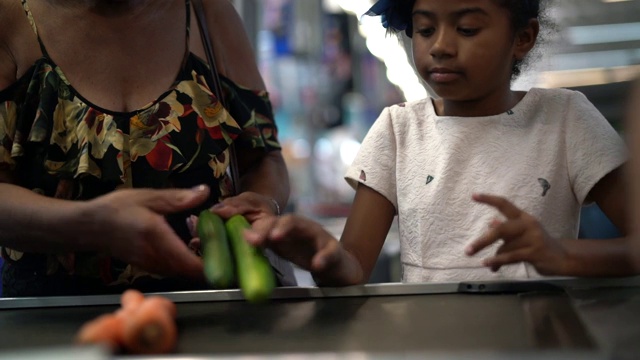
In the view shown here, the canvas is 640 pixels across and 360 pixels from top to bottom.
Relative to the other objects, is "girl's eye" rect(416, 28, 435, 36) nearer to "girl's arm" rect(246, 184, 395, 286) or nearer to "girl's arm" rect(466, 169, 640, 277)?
"girl's arm" rect(246, 184, 395, 286)

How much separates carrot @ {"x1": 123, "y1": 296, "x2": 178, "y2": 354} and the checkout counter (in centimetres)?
3

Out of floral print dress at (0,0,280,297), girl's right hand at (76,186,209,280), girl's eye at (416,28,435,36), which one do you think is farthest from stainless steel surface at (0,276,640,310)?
girl's eye at (416,28,435,36)

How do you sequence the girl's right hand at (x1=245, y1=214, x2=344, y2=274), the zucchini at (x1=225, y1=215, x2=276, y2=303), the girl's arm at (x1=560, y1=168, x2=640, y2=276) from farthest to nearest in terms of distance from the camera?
1. the girl's arm at (x1=560, y1=168, x2=640, y2=276)
2. the girl's right hand at (x1=245, y1=214, x2=344, y2=274)
3. the zucchini at (x1=225, y1=215, x2=276, y2=303)

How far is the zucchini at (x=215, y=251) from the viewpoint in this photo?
159 centimetres

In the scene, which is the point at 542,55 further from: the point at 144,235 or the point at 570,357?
the point at 570,357

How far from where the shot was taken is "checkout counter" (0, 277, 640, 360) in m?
1.18

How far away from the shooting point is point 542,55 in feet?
7.98

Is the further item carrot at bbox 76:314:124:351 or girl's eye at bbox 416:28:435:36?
girl's eye at bbox 416:28:435:36

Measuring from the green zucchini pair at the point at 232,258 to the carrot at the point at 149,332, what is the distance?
28cm

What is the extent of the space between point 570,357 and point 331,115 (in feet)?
46.7

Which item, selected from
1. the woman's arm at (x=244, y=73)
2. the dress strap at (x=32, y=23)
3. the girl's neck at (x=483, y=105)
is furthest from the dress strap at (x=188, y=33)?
the girl's neck at (x=483, y=105)

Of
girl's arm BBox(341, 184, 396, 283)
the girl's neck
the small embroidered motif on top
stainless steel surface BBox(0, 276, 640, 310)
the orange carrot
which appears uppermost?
the girl's neck

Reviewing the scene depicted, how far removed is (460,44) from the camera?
6.70ft

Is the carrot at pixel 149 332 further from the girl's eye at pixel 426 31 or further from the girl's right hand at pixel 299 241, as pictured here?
the girl's eye at pixel 426 31
